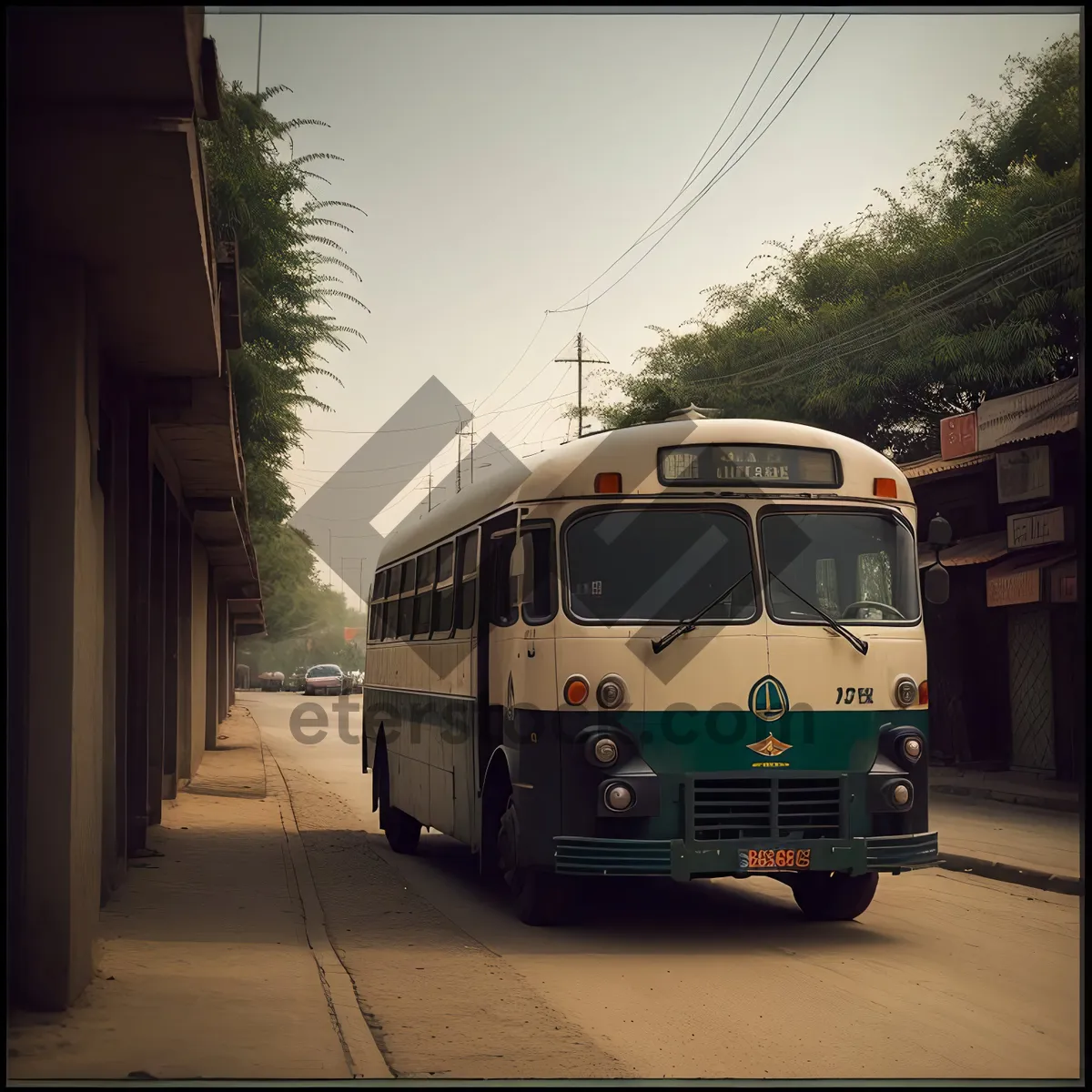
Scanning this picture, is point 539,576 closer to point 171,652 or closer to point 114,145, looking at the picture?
point 114,145

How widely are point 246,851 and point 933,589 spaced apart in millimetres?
7800

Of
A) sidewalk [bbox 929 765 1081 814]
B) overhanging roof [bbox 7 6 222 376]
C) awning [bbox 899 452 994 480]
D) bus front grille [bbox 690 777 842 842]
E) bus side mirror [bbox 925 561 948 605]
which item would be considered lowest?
sidewalk [bbox 929 765 1081 814]

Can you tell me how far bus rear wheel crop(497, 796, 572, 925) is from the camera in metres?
10.6

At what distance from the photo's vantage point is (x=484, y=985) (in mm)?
8641

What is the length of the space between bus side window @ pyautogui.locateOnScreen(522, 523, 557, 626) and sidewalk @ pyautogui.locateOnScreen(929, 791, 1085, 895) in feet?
14.5

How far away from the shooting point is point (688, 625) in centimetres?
1001

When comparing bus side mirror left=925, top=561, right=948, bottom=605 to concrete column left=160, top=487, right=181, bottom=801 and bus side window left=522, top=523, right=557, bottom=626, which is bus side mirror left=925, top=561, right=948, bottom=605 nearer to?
bus side window left=522, top=523, right=557, bottom=626

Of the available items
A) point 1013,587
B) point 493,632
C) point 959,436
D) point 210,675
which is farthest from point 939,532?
point 210,675

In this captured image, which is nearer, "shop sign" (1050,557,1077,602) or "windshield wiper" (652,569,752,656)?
"windshield wiper" (652,569,752,656)

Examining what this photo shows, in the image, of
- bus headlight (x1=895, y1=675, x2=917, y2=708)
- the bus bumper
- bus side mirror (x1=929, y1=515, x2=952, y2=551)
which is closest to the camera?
the bus bumper

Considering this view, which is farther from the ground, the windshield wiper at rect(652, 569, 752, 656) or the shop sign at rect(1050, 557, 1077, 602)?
the shop sign at rect(1050, 557, 1077, 602)

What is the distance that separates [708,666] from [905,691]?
1.40 metres

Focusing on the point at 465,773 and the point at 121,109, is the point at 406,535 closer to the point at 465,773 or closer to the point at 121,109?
the point at 465,773

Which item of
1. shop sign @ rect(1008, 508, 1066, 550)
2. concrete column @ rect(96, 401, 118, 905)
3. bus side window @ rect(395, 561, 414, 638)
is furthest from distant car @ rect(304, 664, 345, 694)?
concrete column @ rect(96, 401, 118, 905)
